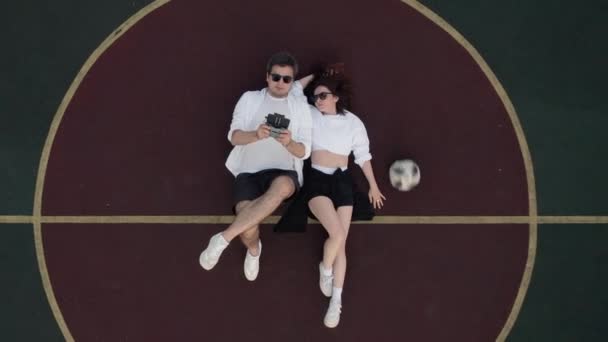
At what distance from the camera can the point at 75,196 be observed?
7102 millimetres

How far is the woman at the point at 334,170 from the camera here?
261 inches

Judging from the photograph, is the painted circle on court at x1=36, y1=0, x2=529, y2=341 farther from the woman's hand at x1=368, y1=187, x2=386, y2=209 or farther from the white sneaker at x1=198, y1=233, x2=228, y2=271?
the white sneaker at x1=198, y1=233, x2=228, y2=271

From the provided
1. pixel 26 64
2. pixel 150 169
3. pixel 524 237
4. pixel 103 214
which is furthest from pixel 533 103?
pixel 26 64

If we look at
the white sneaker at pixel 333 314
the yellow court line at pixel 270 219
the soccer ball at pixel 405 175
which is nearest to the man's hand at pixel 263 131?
the yellow court line at pixel 270 219

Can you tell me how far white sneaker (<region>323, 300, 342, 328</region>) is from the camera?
6867 millimetres

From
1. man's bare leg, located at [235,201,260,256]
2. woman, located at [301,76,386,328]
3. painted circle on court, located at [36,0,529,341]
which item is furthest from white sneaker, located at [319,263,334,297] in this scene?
man's bare leg, located at [235,201,260,256]

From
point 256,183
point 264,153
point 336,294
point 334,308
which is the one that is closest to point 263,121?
point 264,153

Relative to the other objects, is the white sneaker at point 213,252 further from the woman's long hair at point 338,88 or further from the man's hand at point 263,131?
the woman's long hair at point 338,88

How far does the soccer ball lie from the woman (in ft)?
0.87

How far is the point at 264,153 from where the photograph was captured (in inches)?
263

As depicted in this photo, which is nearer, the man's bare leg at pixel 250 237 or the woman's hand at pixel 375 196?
the man's bare leg at pixel 250 237

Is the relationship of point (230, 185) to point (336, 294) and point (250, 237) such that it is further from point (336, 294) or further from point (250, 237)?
point (336, 294)

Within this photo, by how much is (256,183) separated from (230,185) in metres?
0.65

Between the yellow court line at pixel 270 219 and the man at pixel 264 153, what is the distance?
60 cm
